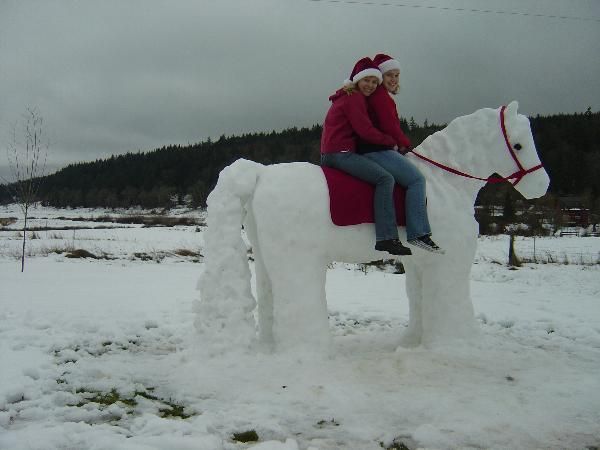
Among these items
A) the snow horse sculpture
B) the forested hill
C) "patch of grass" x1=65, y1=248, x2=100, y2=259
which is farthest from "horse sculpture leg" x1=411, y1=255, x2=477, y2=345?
the forested hill

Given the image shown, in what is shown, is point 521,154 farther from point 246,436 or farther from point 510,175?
point 246,436

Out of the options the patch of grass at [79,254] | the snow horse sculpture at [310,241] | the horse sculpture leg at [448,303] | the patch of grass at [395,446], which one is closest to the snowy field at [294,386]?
the patch of grass at [395,446]

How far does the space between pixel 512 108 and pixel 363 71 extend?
1.48 meters

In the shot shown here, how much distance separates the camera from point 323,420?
9.34ft

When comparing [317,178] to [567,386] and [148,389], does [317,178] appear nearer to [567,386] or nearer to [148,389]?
[148,389]

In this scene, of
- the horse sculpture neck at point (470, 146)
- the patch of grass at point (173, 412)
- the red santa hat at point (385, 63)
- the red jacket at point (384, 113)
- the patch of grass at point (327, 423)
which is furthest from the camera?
the horse sculpture neck at point (470, 146)

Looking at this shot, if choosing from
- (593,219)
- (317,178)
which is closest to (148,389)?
(317,178)

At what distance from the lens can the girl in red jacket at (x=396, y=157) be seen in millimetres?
3852

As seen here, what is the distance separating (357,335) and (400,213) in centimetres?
183

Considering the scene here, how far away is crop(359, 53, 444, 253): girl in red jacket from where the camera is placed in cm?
385

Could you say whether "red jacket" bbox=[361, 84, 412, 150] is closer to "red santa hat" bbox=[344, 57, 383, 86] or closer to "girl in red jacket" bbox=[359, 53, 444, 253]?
"girl in red jacket" bbox=[359, 53, 444, 253]

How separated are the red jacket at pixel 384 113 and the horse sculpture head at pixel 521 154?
1038 mm

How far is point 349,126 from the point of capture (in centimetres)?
408

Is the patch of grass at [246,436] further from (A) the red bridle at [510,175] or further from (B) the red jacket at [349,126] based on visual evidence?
(A) the red bridle at [510,175]
